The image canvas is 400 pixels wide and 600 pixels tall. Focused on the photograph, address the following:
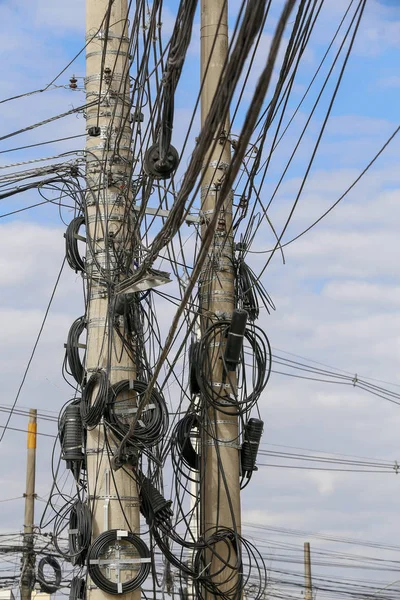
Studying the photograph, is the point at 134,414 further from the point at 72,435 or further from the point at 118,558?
the point at 118,558

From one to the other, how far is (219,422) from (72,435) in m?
1.58

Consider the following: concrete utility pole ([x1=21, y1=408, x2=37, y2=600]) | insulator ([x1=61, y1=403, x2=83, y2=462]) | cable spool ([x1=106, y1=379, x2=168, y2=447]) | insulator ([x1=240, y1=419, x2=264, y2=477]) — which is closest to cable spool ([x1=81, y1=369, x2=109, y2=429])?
cable spool ([x1=106, y1=379, x2=168, y2=447])

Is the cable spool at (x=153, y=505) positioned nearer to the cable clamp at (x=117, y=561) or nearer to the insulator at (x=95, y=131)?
the cable clamp at (x=117, y=561)

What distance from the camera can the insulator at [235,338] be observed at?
374 inches

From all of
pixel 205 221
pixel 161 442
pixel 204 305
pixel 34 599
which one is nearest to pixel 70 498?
pixel 161 442

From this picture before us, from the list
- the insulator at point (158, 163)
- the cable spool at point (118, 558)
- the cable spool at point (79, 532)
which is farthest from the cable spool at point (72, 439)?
the insulator at point (158, 163)

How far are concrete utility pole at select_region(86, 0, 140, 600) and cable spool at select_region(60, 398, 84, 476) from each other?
0.29 metres

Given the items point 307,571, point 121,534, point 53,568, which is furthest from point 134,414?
point 307,571

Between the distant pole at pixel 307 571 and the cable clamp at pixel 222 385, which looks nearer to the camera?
the cable clamp at pixel 222 385

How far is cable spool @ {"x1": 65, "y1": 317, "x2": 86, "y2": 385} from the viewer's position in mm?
10867

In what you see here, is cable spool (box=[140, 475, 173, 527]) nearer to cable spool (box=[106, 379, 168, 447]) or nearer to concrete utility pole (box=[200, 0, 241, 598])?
cable spool (box=[106, 379, 168, 447])

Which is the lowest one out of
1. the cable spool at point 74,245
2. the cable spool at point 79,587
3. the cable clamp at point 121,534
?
the cable spool at point 79,587

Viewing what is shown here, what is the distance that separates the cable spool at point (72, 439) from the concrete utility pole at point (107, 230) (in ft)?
0.97

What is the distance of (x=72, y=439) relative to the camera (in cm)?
1039
